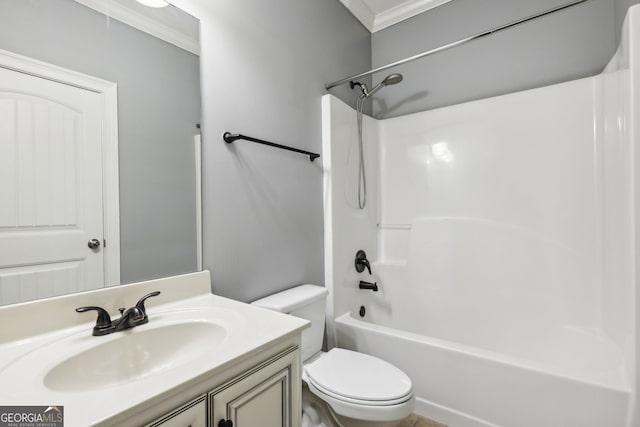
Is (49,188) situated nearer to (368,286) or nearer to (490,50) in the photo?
(368,286)

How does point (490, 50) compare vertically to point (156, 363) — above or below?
above

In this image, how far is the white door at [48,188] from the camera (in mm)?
740

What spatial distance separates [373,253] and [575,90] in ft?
5.07

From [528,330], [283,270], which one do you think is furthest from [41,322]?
[528,330]

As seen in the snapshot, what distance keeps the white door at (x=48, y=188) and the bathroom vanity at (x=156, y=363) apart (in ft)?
0.24

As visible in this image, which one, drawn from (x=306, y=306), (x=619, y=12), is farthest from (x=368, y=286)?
(x=619, y=12)

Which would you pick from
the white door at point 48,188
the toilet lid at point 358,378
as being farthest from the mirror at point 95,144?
the toilet lid at point 358,378

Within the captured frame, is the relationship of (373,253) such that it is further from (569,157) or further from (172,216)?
(172,216)

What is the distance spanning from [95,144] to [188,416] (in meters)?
0.81

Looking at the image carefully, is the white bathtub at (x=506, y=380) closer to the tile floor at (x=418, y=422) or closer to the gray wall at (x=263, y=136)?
the tile floor at (x=418, y=422)

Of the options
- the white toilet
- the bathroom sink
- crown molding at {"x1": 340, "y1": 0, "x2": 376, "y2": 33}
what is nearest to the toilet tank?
the white toilet

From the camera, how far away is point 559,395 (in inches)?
45.8

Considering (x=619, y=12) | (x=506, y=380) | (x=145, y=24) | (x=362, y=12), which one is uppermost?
(x=362, y=12)

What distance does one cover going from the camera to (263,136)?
4.61ft
